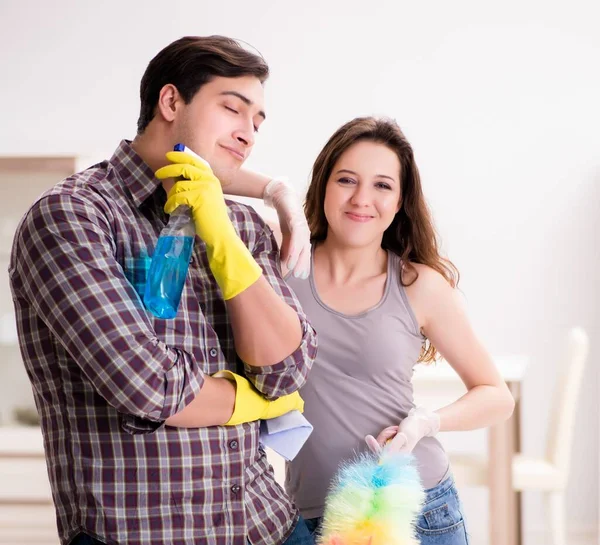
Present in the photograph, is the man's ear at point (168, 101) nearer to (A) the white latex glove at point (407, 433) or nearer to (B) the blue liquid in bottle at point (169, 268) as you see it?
(B) the blue liquid in bottle at point (169, 268)

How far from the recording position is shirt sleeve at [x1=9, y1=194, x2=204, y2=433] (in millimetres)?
1057

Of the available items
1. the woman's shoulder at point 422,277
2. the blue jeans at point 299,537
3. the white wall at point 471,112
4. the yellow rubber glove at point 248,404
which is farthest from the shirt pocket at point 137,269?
the white wall at point 471,112

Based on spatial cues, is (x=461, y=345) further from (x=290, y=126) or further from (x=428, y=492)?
(x=290, y=126)

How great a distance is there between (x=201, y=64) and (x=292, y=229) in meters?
0.32

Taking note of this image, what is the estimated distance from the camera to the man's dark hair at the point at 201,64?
1.27 m

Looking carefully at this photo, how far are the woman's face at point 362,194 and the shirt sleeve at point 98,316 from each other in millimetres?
645

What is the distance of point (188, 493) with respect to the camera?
3.75 ft

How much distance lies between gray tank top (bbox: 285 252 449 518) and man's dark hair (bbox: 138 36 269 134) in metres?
0.52

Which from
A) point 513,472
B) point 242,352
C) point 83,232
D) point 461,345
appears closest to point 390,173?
point 461,345

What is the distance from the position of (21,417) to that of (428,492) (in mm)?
2544

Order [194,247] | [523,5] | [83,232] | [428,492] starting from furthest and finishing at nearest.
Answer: [523,5]
[428,492]
[194,247]
[83,232]

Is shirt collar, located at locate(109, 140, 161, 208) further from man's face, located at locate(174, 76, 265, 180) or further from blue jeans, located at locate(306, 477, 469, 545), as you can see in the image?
blue jeans, located at locate(306, 477, 469, 545)

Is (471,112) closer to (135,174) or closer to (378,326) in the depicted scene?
(378,326)

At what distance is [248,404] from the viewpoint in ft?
3.86
